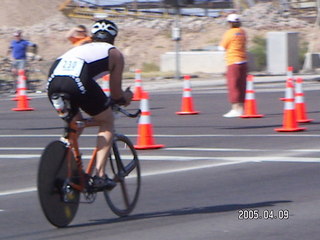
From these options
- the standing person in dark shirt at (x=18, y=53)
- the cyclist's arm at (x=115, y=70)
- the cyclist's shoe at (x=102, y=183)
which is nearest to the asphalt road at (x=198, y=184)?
the cyclist's shoe at (x=102, y=183)

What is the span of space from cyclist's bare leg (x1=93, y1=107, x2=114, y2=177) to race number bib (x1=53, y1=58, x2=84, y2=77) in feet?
1.51

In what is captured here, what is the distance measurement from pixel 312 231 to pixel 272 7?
52.7m

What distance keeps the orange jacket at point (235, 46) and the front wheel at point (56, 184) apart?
964cm

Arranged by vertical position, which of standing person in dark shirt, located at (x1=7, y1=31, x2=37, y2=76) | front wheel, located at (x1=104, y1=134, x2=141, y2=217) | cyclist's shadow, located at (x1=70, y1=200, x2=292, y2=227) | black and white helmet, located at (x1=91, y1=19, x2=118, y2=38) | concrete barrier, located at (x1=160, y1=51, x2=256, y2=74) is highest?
black and white helmet, located at (x1=91, y1=19, x2=118, y2=38)

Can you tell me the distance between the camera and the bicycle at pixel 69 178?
7059mm

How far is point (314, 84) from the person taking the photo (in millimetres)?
27766

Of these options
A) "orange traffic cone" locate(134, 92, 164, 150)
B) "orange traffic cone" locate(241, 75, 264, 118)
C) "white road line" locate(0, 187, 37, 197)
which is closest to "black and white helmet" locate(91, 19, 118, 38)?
"white road line" locate(0, 187, 37, 197)

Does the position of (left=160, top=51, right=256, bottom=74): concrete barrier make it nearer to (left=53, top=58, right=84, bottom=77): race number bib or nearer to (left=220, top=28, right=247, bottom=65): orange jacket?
(left=220, top=28, right=247, bottom=65): orange jacket

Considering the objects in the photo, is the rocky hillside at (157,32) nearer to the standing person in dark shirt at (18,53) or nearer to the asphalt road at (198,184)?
the standing person in dark shirt at (18,53)

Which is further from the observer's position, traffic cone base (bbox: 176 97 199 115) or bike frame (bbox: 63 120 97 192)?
traffic cone base (bbox: 176 97 199 115)

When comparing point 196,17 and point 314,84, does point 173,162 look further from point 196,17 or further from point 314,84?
point 196,17

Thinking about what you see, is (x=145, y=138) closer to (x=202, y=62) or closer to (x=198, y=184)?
(x=198, y=184)

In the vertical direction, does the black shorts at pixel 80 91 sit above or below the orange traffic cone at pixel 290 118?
above

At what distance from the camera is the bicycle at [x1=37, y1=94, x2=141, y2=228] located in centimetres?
706
